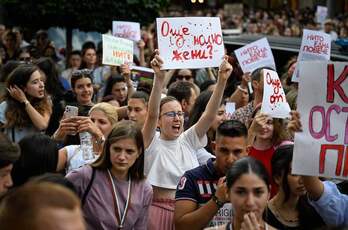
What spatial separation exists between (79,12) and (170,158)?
8171mm

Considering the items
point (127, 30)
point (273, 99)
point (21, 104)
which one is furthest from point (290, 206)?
point (127, 30)

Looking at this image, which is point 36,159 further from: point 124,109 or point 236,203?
point 124,109

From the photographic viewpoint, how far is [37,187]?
8.40ft

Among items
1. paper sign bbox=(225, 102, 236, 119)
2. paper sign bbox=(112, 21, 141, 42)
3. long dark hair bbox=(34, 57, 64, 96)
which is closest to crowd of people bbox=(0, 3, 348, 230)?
paper sign bbox=(225, 102, 236, 119)

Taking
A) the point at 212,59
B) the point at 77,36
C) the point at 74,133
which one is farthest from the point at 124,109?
the point at 77,36

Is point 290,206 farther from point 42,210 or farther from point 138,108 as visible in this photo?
point 42,210

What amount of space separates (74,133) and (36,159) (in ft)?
3.34

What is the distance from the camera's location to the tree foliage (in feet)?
43.8

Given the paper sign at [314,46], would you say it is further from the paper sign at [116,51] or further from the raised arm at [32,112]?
the raised arm at [32,112]

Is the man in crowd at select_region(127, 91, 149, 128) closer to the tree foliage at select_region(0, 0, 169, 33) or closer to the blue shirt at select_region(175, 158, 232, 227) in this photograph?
the blue shirt at select_region(175, 158, 232, 227)

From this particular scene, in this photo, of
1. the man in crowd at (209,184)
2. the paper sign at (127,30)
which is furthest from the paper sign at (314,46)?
the man in crowd at (209,184)

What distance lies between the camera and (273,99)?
641 cm

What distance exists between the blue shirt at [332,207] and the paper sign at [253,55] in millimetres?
4921

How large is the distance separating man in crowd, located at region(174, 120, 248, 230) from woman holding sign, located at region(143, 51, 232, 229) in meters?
0.69
